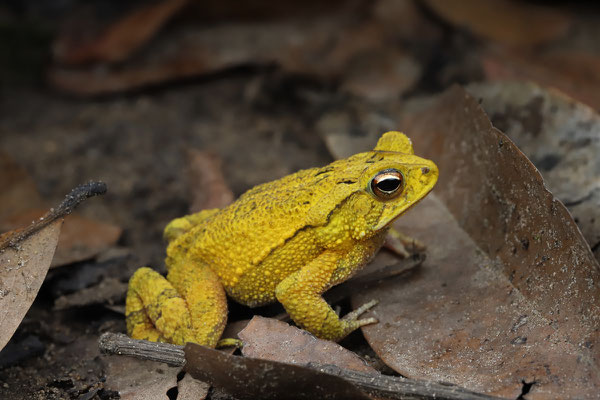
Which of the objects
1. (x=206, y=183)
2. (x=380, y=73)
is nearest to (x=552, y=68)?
(x=380, y=73)

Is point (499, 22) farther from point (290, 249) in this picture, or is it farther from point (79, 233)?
point (79, 233)

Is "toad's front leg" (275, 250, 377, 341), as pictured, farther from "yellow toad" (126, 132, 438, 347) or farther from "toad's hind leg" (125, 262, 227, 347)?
"toad's hind leg" (125, 262, 227, 347)

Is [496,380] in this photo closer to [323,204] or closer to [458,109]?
[323,204]

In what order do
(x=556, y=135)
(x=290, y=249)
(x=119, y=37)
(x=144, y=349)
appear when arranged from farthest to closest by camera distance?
(x=119, y=37) → (x=556, y=135) → (x=290, y=249) → (x=144, y=349)

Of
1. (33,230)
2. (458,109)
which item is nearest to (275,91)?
(458,109)

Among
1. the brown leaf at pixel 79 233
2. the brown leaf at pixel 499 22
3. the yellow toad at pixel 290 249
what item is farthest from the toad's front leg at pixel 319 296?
the brown leaf at pixel 499 22

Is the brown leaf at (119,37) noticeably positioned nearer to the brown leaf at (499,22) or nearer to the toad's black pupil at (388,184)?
the brown leaf at (499,22)
